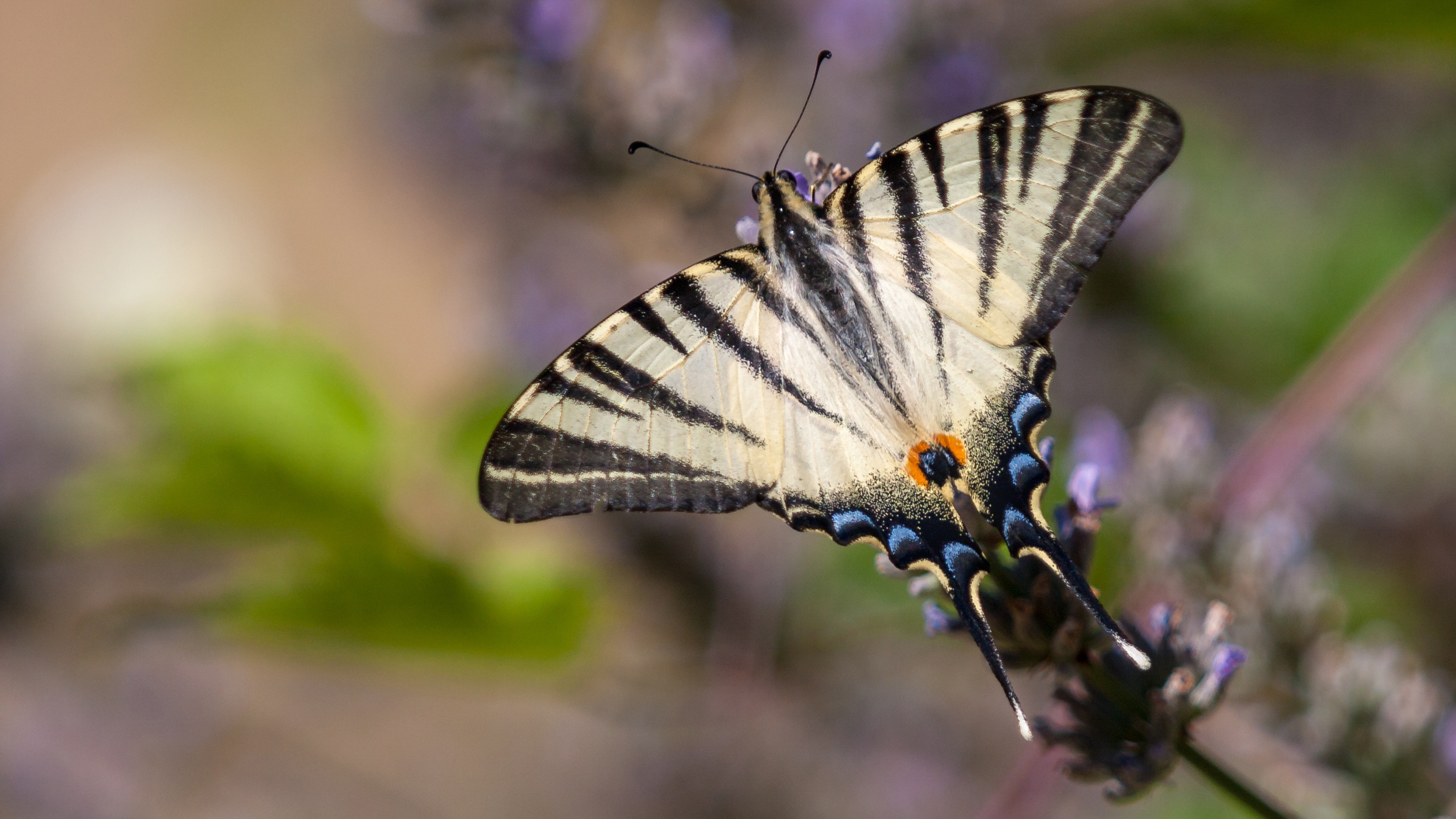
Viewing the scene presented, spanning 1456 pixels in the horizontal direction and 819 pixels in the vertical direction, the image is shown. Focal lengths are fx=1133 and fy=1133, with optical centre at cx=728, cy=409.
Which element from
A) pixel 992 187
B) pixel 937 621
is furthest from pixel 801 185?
pixel 937 621

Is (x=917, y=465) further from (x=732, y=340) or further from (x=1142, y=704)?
(x=1142, y=704)

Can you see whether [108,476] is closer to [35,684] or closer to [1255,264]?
[35,684]

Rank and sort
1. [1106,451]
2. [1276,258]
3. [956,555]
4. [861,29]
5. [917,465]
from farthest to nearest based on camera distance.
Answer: [1276,258] < [861,29] < [1106,451] < [917,465] < [956,555]

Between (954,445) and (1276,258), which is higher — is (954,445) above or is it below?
below

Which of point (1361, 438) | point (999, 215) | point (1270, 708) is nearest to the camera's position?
point (999, 215)

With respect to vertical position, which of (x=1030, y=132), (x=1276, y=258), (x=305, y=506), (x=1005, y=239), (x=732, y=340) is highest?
(x=1276, y=258)

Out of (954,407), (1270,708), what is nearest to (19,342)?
(954,407)
